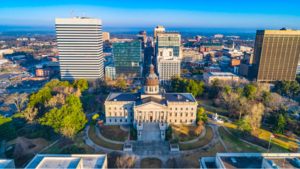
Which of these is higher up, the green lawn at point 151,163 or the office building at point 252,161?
the office building at point 252,161

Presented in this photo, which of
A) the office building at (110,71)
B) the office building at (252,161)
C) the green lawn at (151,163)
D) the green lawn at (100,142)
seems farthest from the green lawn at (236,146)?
the office building at (110,71)

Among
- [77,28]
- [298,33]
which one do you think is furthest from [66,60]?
[298,33]

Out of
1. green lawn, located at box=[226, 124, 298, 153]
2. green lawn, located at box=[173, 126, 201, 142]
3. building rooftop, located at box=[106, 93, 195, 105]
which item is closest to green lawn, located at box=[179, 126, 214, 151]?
green lawn, located at box=[173, 126, 201, 142]

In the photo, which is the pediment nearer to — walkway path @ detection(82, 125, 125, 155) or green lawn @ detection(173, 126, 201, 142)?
green lawn @ detection(173, 126, 201, 142)

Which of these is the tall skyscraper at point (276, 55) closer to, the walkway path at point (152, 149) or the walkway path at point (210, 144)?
the walkway path at point (210, 144)

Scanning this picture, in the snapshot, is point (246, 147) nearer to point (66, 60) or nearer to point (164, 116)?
point (164, 116)

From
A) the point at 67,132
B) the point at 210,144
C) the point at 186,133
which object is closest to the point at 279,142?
the point at 210,144
